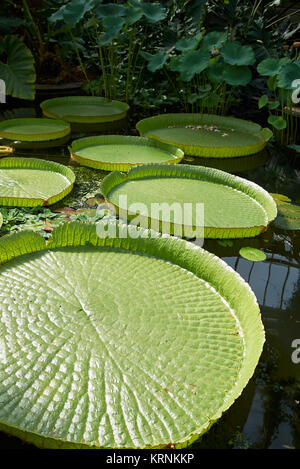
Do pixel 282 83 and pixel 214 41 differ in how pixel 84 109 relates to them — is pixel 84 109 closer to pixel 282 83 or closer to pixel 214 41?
pixel 214 41

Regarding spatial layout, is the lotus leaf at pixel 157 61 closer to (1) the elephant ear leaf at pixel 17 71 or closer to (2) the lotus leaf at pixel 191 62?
(2) the lotus leaf at pixel 191 62

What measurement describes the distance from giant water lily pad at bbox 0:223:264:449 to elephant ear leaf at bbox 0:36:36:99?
2911mm

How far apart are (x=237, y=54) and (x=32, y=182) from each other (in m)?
2.32

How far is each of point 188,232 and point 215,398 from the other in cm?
96

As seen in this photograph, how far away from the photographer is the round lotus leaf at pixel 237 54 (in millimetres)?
3641

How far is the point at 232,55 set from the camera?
146 inches

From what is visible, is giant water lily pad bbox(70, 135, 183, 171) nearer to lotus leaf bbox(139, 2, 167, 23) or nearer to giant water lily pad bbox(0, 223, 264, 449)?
giant water lily pad bbox(0, 223, 264, 449)

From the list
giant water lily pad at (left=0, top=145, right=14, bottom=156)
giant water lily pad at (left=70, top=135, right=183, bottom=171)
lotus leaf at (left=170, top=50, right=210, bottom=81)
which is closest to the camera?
giant water lily pad at (left=70, top=135, right=183, bottom=171)

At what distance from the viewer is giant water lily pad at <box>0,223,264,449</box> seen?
3.45 ft

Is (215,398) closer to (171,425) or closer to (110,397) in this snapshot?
(171,425)

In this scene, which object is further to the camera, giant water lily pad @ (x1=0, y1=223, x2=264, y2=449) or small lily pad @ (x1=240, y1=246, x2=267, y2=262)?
small lily pad @ (x1=240, y1=246, x2=267, y2=262)

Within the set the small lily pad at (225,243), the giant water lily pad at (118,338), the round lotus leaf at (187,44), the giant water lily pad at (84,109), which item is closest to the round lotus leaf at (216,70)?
the round lotus leaf at (187,44)

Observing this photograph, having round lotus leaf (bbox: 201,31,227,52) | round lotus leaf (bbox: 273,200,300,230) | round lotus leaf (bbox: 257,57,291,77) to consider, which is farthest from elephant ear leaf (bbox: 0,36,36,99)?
round lotus leaf (bbox: 273,200,300,230)
